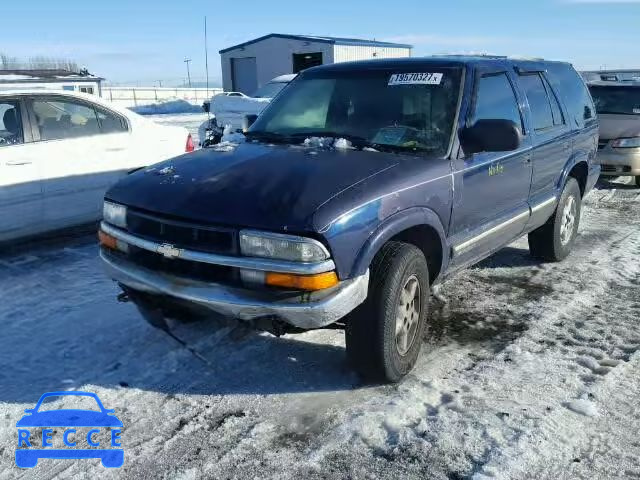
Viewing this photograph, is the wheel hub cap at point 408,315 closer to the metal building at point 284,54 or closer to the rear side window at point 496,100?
the rear side window at point 496,100

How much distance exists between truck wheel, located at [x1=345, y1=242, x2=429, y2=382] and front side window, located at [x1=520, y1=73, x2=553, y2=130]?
6.91ft

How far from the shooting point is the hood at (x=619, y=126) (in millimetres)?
9414

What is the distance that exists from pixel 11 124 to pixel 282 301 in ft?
13.8

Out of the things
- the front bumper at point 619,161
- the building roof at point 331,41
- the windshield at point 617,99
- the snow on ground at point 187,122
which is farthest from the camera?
the building roof at point 331,41

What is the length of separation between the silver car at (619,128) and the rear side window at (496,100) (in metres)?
5.71

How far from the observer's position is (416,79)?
4.08 metres

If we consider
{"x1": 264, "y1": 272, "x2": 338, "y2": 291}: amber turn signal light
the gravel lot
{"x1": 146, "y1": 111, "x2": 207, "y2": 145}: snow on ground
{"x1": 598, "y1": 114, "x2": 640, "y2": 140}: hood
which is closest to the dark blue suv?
{"x1": 264, "y1": 272, "x2": 338, "y2": 291}: amber turn signal light

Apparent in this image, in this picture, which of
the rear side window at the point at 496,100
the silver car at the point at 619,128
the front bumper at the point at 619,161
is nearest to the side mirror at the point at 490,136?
the rear side window at the point at 496,100

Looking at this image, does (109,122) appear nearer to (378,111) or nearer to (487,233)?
(378,111)

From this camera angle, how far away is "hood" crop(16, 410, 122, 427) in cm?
305

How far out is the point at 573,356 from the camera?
379 cm

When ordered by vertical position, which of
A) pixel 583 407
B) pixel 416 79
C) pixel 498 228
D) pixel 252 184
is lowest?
pixel 583 407

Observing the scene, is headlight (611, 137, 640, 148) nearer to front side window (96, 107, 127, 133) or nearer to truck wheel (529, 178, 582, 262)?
truck wheel (529, 178, 582, 262)

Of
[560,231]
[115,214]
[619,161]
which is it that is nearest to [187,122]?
[619,161]
